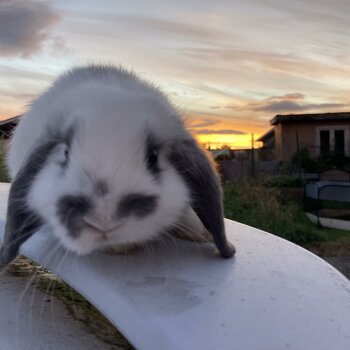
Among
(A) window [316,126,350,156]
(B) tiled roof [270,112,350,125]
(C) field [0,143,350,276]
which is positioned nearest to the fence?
(C) field [0,143,350,276]

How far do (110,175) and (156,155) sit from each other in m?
0.34

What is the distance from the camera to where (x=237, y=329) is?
1.67 metres

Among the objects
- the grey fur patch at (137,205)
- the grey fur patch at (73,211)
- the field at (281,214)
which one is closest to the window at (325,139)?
the field at (281,214)

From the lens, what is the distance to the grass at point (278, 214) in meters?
11.7

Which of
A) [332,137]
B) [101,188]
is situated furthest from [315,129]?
[101,188]

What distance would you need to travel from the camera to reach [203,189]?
7.55 ft

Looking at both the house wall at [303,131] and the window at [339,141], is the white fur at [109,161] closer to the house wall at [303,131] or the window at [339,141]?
the window at [339,141]

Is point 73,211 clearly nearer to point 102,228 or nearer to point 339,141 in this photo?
point 102,228

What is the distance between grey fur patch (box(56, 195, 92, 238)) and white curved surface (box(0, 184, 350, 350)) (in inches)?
7.4

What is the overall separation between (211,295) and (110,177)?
0.50 metres

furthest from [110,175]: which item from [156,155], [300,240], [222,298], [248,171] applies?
[248,171]

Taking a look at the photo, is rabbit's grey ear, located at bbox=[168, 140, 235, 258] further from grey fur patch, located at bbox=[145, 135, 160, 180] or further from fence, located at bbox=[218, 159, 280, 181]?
fence, located at bbox=[218, 159, 280, 181]

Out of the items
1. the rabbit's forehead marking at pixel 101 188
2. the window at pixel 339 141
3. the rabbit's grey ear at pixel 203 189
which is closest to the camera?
the rabbit's forehead marking at pixel 101 188

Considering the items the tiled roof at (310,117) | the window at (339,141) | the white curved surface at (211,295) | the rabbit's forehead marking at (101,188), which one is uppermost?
the rabbit's forehead marking at (101,188)
